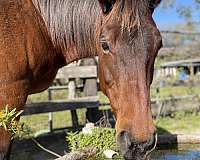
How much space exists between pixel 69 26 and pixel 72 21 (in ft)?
0.15

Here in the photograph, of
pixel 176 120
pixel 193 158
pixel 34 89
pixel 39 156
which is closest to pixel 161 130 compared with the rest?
pixel 176 120

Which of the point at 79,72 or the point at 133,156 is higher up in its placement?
the point at 133,156

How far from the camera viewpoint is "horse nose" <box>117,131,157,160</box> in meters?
2.35

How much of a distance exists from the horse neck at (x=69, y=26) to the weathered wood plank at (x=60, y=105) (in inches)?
125

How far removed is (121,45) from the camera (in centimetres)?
251

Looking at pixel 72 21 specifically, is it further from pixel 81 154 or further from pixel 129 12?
pixel 81 154

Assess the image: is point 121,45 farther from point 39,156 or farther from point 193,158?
point 39,156

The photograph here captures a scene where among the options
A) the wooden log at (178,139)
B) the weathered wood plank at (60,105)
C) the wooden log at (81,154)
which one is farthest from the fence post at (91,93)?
the wooden log at (81,154)

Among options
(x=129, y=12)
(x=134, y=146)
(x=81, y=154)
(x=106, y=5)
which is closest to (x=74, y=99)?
(x=81, y=154)

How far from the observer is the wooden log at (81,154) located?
10.0ft

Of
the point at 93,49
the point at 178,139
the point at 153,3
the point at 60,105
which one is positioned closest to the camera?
the point at 153,3

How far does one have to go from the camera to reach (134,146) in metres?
2.38

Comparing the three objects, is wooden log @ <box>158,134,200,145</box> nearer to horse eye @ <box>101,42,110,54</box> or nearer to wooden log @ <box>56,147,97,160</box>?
wooden log @ <box>56,147,97,160</box>

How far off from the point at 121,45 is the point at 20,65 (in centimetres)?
80
